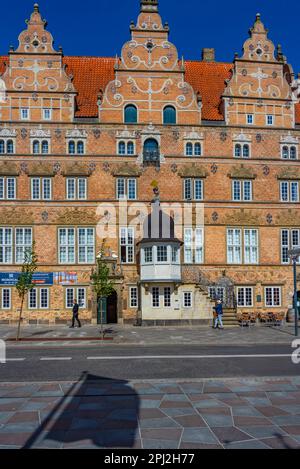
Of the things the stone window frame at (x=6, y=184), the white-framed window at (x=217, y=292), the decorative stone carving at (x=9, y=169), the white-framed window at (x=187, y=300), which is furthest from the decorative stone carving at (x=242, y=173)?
the stone window frame at (x=6, y=184)

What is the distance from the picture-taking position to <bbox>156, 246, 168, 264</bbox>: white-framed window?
33.9m

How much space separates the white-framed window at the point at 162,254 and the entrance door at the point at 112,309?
4.59 meters

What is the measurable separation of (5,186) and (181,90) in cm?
1434

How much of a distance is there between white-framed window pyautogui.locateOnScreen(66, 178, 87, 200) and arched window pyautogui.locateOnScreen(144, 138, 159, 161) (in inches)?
192

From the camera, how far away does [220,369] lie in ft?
51.7

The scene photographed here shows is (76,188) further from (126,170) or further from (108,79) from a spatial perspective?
(108,79)

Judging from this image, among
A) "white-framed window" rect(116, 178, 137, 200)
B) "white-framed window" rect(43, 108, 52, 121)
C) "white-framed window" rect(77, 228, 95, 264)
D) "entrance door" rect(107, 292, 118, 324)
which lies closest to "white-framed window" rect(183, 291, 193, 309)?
"entrance door" rect(107, 292, 118, 324)

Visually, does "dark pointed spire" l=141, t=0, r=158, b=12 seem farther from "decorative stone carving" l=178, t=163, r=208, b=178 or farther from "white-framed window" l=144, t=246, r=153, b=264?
"white-framed window" l=144, t=246, r=153, b=264

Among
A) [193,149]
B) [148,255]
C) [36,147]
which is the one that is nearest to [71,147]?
[36,147]

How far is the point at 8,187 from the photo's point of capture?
3547 centimetres

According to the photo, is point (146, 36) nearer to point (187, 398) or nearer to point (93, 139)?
point (93, 139)

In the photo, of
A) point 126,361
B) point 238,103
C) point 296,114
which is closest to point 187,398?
point 126,361

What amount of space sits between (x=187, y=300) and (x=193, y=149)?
11.0m
